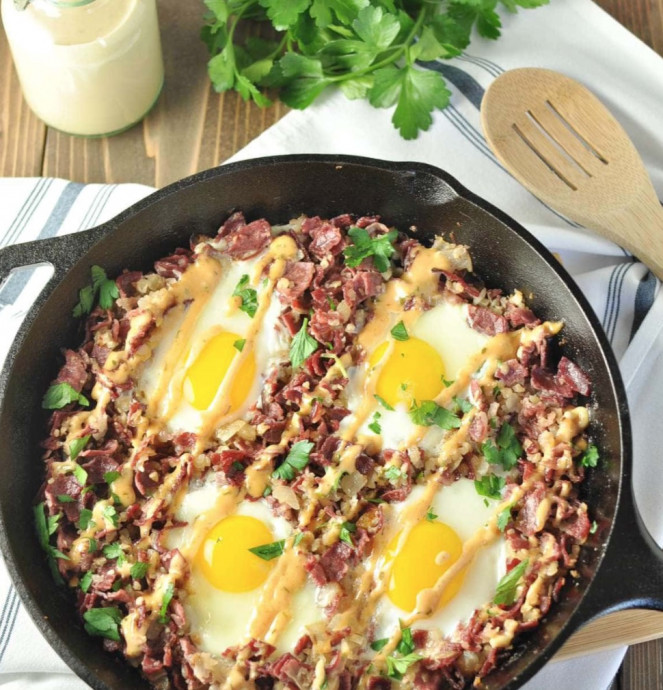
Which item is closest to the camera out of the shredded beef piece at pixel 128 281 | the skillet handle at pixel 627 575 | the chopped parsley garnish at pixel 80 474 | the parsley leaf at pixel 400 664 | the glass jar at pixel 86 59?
the skillet handle at pixel 627 575

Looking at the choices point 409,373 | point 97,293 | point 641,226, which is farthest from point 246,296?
point 641,226

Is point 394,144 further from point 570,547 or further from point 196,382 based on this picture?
point 570,547

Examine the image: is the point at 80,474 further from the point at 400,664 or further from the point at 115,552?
the point at 400,664

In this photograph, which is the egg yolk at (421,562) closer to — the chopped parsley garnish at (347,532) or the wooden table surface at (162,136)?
the chopped parsley garnish at (347,532)

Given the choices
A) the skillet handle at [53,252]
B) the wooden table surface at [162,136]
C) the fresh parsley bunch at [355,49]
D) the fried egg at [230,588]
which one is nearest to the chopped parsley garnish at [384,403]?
the fried egg at [230,588]

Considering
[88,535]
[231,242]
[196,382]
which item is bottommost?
[88,535]

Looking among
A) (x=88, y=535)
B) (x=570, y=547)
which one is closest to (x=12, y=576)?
(x=88, y=535)
